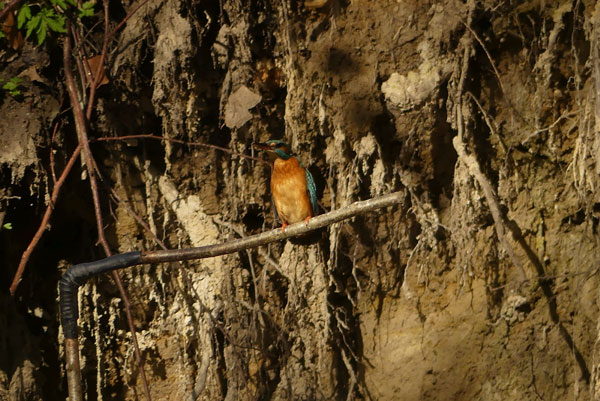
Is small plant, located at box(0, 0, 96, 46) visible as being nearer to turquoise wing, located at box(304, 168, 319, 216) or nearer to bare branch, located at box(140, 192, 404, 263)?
turquoise wing, located at box(304, 168, 319, 216)

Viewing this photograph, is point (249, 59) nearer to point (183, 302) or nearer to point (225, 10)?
point (225, 10)

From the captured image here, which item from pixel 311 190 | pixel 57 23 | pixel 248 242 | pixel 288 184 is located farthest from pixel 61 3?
pixel 248 242

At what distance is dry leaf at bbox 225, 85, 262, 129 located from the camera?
3.96 m

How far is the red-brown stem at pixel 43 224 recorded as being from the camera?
11.9 ft

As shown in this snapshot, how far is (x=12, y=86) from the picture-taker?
3793 millimetres

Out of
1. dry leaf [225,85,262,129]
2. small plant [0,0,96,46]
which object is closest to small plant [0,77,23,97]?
small plant [0,0,96,46]

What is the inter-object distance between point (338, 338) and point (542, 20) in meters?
2.13

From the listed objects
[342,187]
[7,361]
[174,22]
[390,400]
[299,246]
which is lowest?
[390,400]

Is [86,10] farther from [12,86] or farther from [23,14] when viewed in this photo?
[12,86]

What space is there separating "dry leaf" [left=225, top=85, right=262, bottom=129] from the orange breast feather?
36 centimetres

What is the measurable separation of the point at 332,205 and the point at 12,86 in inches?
73.7

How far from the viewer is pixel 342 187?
401cm

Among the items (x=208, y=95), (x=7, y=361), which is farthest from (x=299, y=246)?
(x=7, y=361)

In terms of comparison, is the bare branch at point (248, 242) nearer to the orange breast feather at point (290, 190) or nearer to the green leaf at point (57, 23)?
the orange breast feather at point (290, 190)
